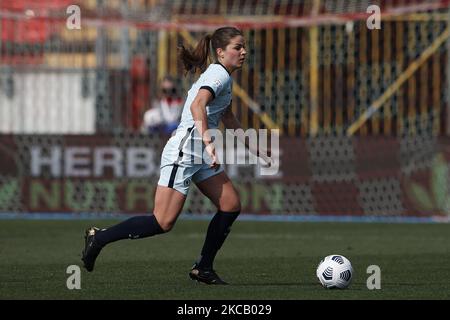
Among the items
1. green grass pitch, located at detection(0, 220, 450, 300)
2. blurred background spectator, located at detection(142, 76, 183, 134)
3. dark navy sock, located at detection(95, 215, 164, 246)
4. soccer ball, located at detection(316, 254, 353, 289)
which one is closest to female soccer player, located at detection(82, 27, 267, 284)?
dark navy sock, located at detection(95, 215, 164, 246)

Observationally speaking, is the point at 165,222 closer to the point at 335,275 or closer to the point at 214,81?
the point at 214,81

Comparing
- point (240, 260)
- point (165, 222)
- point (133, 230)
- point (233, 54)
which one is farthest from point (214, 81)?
point (240, 260)

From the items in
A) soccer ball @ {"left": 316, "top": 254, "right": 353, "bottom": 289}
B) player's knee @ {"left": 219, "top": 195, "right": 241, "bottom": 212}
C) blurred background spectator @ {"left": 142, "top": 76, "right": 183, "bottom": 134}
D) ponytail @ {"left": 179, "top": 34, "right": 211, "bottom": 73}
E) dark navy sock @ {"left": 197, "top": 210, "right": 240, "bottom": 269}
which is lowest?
soccer ball @ {"left": 316, "top": 254, "right": 353, "bottom": 289}

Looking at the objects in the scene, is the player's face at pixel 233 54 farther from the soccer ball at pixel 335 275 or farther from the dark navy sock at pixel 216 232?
the soccer ball at pixel 335 275

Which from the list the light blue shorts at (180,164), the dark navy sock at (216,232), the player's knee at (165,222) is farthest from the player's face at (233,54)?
the player's knee at (165,222)

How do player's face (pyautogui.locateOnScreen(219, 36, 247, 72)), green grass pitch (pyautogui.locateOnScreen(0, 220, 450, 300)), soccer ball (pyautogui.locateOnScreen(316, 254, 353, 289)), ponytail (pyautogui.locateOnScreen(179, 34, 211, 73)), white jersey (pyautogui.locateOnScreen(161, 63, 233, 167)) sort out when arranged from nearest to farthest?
green grass pitch (pyautogui.locateOnScreen(0, 220, 450, 300)), soccer ball (pyautogui.locateOnScreen(316, 254, 353, 289)), white jersey (pyautogui.locateOnScreen(161, 63, 233, 167)), player's face (pyautogui.locateOnScreen(219, 36, 247, 72)), ponytail (pyautogui.locateOnScreen(179, 34, 211, 73))

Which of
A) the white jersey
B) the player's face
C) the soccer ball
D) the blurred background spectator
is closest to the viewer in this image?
the soccer ball

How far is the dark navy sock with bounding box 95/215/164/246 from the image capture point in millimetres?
9781

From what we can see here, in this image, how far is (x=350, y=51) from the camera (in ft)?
66.1

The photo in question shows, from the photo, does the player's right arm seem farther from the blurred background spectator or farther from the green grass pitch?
the blurred background spectator

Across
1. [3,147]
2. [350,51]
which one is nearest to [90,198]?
[3,147]

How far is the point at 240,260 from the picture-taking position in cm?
1233

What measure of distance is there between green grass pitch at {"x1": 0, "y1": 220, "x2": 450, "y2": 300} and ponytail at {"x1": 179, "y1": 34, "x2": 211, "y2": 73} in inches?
65.5
